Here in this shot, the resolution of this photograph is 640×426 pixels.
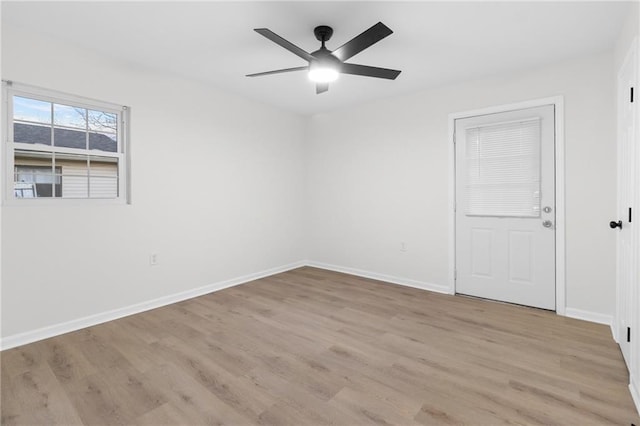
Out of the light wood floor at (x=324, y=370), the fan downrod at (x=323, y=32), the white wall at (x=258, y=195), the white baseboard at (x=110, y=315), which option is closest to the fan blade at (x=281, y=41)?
the fan downrod at (x=323, y=32)

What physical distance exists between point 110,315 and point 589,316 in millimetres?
4605

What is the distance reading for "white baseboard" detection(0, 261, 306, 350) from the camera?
256 cm

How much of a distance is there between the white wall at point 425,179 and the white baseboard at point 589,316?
0.06 ft

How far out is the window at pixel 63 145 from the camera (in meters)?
2.62

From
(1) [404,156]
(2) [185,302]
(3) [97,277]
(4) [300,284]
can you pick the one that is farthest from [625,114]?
(3) [97,277]

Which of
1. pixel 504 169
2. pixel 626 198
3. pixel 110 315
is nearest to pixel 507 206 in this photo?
pixel 504 169

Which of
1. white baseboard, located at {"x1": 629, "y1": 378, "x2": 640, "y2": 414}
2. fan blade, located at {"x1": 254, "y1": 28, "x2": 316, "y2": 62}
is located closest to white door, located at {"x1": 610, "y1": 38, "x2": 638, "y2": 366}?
white baseboard, located at {"x1": 629, "y1": 378, "x2": 640, "y2": 414}

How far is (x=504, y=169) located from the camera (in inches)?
137

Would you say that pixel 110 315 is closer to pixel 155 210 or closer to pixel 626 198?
pixel 155 210

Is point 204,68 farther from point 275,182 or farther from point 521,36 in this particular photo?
point 521,36

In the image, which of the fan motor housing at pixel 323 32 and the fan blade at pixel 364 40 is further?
the fan motor housing at pixel 323 32

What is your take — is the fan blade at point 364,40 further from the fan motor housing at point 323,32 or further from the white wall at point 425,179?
the white wall at point 425,179

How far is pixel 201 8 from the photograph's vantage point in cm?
230

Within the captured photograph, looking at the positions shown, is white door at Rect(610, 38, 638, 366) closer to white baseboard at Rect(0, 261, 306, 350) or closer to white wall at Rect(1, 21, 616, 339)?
white wall at Rect(1, 21, 616, 339)
